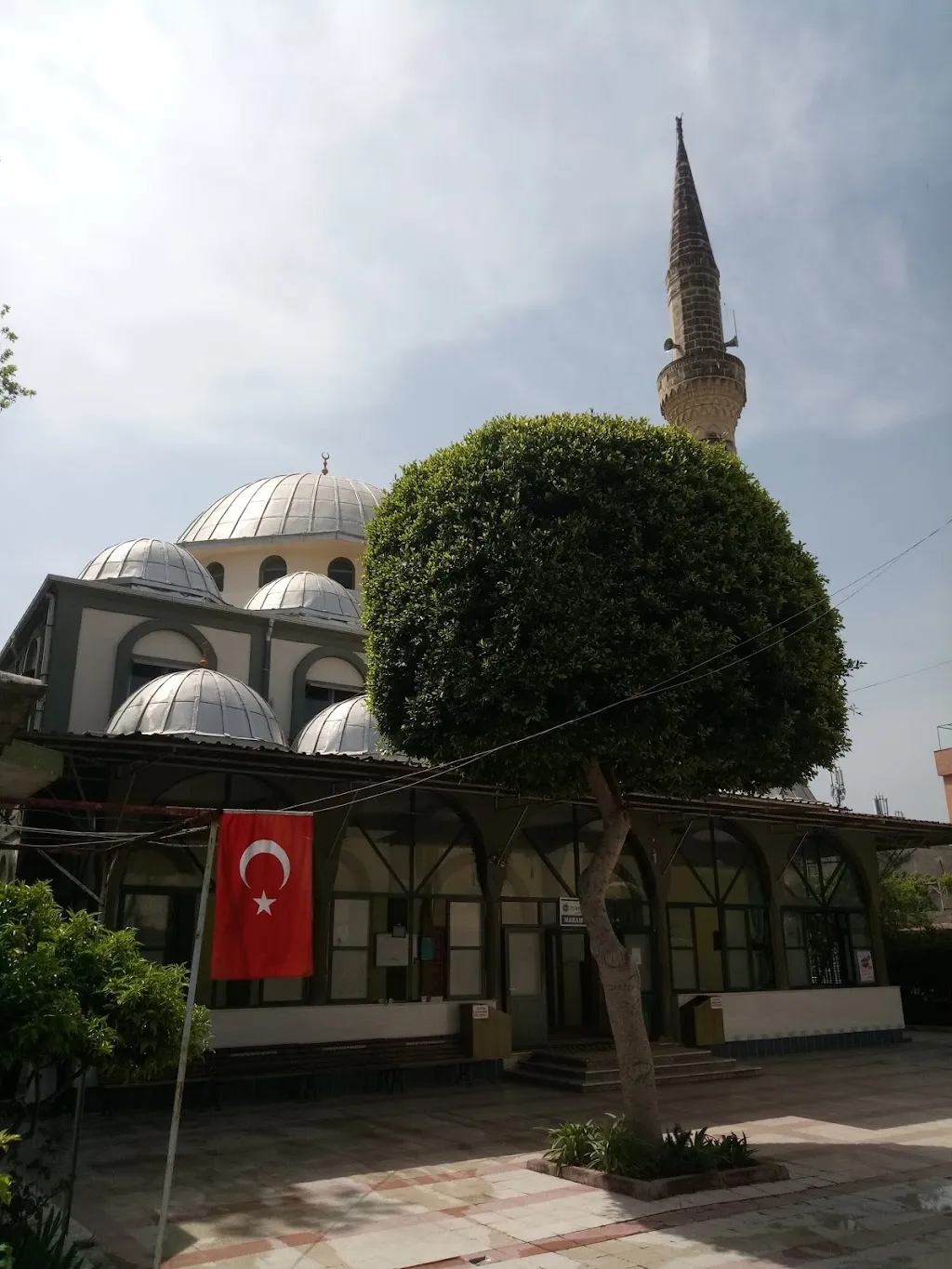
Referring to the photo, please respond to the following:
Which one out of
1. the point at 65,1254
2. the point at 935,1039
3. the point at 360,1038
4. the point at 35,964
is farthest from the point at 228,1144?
the point at 935,1039

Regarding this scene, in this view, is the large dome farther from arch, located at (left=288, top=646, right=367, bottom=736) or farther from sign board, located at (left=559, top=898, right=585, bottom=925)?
sign board, located at (left=559, top=898, right=585, bottom=925)

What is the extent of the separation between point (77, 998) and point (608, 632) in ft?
19.8

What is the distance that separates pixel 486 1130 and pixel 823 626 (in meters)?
7.44

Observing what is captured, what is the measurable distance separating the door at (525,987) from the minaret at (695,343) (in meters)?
13.9

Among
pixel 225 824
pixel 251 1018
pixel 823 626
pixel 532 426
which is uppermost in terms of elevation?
pixel 532 426

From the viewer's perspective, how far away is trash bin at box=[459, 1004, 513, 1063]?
15781mm

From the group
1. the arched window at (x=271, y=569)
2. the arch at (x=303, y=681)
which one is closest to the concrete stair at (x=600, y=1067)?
the arch at (x=303, y=681)

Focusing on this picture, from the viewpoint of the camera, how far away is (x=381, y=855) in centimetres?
1644

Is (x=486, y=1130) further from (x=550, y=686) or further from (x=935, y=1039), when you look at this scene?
(x=935, y=1039)

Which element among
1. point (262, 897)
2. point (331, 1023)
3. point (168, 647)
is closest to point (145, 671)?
point (168, 647)

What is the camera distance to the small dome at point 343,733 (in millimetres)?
17456

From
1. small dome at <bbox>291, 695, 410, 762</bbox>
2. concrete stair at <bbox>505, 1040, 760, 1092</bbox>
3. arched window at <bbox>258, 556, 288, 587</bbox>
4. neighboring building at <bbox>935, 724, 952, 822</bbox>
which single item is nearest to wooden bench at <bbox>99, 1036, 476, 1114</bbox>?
concrete stair at <bbox>505, 1040, 760, 1092</bbox>

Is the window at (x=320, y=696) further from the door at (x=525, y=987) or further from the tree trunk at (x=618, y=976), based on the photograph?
the tree trunk at (x=618, y=976)

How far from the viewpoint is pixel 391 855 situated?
16.6 meters
